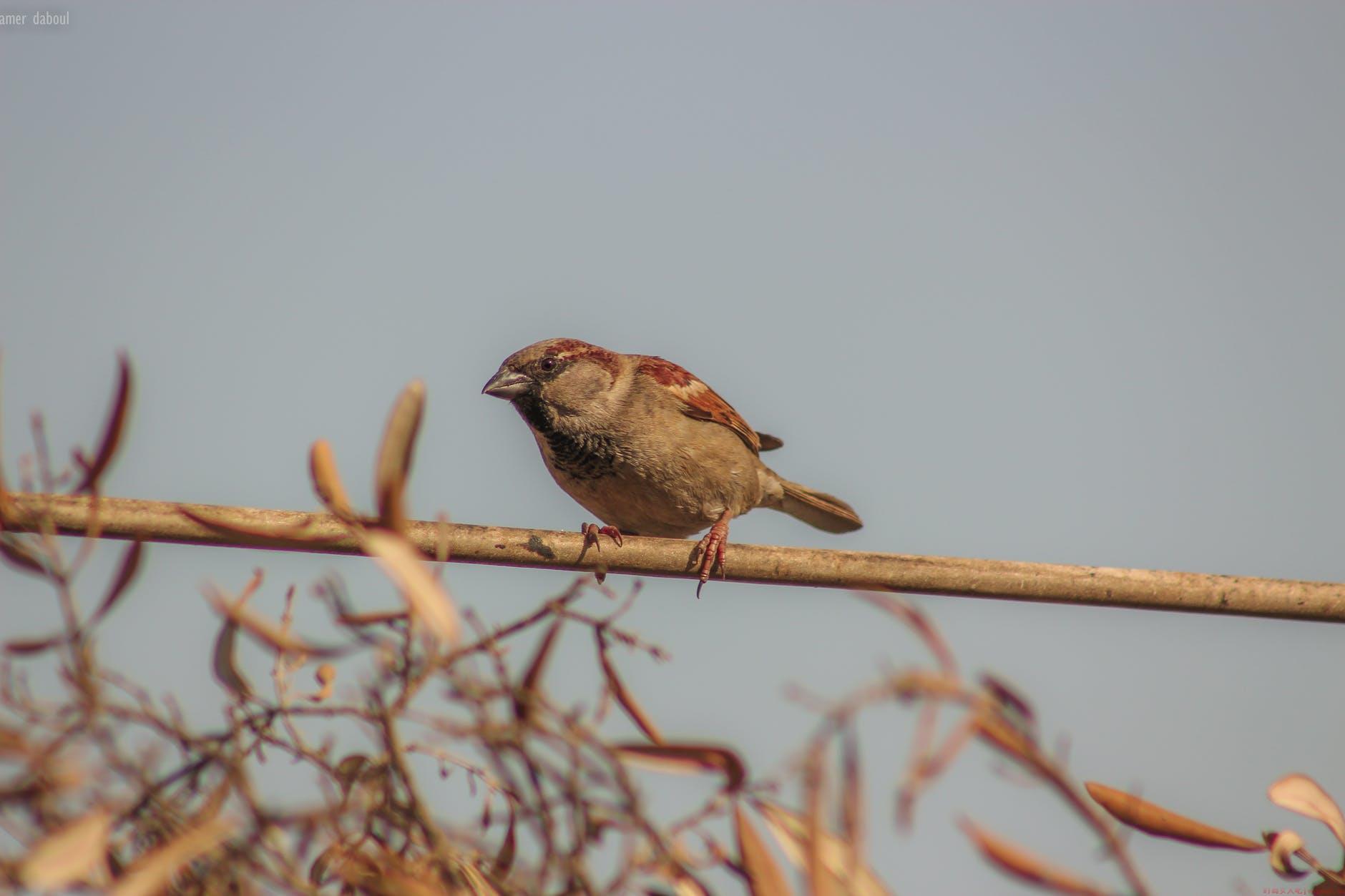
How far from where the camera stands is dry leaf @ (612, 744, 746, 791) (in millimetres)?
1451

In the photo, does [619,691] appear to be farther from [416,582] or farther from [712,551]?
[712,551]

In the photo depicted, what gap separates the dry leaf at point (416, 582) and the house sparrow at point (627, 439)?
314 cm

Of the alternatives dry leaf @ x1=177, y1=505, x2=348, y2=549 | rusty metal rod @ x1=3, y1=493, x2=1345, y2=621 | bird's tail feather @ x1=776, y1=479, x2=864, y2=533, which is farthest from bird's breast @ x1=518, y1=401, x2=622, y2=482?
dry leaf @ x1=177, y1=505, x2=348, y2=549

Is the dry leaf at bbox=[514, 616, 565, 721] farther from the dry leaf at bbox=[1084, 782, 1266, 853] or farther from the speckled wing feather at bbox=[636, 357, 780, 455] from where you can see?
the speckled wing feather at bbox=[636, 357, 780, 455]

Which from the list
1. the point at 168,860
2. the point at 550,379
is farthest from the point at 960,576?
the point at 550,379

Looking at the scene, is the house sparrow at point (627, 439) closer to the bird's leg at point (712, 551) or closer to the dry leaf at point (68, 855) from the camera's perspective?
the bird's leg at point (712, 551)

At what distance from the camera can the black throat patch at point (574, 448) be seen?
4703mm

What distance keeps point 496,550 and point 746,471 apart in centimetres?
272

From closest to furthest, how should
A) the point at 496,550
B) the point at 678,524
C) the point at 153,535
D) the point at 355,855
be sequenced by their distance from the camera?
the point at 355,855 < the point at 153,535 < the point at 496,550 < the point at 678,524

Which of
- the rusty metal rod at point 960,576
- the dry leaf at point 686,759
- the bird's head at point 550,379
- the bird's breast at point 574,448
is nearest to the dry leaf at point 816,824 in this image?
the dry leaf at point 686,759

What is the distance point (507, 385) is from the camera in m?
4.88

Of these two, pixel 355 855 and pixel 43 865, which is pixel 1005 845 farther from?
pixel 43 865

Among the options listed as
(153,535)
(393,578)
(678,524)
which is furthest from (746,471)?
(393,578)

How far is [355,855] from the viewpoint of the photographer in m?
1.42
